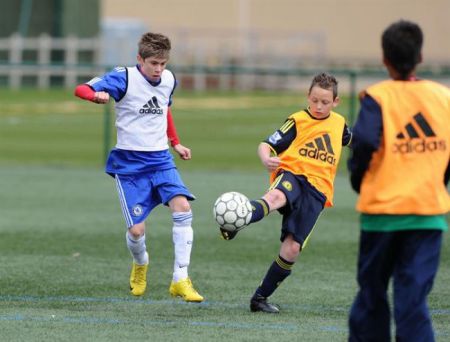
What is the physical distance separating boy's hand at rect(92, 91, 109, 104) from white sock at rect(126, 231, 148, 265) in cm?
107

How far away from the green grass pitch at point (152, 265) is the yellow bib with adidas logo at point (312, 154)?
34.7 inches

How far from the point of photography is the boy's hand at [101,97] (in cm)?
794

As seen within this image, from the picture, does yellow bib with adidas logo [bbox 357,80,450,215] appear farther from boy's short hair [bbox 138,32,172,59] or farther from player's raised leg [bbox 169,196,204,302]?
boy's short hair [bbox 138,32,172,59]

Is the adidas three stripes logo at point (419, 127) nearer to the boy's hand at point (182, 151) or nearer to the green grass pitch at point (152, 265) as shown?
the green grass pitch at point (152, 265)

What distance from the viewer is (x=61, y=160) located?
20.1m

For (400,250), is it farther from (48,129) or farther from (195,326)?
(48,129)

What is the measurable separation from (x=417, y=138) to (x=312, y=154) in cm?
237

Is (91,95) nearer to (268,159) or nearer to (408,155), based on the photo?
(268,159)

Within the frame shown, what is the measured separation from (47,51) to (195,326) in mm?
32421

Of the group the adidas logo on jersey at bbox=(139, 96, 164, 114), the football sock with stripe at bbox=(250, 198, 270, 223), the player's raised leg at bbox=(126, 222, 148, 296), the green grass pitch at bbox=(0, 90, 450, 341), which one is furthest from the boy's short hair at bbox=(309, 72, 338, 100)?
the player's raised leg at bbox=(126, 222, 148, 296)

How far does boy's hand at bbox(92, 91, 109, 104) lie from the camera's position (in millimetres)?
7941

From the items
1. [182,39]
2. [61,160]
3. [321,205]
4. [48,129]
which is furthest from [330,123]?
[182,39]

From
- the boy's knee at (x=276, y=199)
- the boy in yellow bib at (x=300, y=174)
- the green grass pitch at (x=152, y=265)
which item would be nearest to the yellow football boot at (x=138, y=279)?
the green grass pitch at (x=152, y=265)

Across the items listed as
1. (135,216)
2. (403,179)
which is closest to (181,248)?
(135,216)
